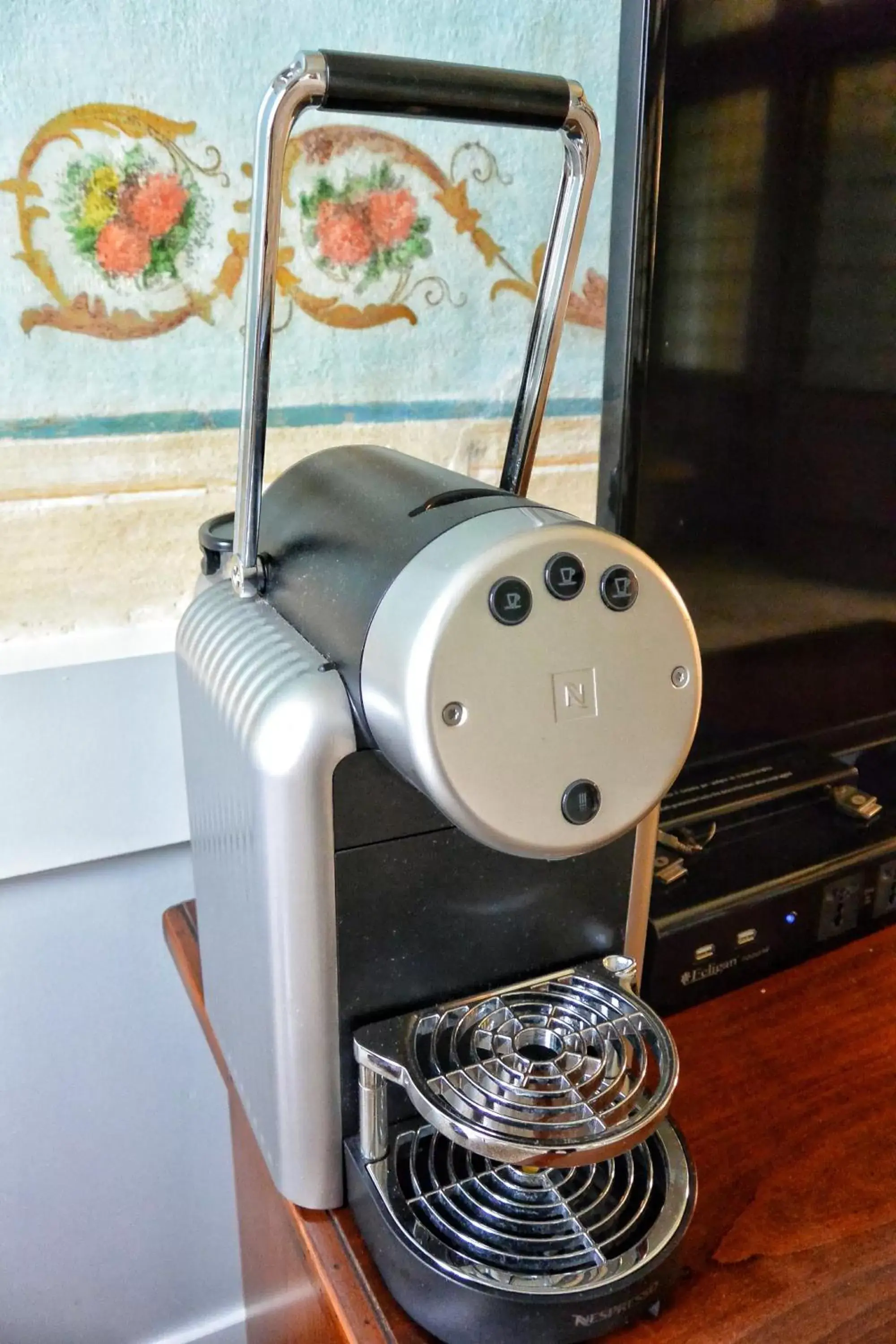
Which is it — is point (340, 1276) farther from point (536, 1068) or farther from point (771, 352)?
point (771, 352)

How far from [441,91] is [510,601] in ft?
0.79

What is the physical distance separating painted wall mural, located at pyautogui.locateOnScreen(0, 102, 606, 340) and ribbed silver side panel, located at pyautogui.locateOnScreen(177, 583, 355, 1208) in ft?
0.78

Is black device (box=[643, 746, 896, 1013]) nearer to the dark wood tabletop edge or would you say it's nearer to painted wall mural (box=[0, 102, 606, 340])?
the dark wood tabletop edge

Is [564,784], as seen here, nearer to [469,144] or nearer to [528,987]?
[528,987]

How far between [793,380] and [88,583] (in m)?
0.50

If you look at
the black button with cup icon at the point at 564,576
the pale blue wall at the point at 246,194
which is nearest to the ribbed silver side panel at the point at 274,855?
the black button with cup icon at the point at 564,576

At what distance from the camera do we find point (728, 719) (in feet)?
2.51

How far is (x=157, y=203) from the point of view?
26.4 inches

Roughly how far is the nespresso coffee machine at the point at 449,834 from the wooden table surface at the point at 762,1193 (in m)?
0.03

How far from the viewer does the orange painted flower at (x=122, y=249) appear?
0.66 meters

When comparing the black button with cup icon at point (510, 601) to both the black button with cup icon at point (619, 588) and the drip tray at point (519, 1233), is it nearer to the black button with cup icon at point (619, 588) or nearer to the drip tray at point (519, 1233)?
the black button with cup icon at point (619, 588)

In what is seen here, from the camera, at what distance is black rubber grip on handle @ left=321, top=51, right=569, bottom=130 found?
1.46ft

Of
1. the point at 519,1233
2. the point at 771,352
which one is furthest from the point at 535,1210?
the point at 771,352

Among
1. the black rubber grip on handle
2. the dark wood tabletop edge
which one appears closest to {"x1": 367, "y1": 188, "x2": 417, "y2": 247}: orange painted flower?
the black rubber grip on handle
